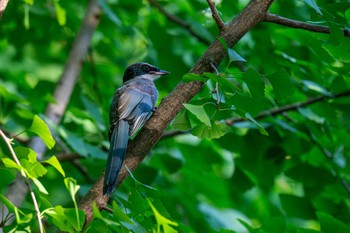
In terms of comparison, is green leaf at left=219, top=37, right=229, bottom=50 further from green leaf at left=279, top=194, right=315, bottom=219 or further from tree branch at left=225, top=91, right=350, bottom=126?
green leaf at left=279, top=194, right=315, bottom=219

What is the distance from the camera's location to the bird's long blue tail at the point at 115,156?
2574mm

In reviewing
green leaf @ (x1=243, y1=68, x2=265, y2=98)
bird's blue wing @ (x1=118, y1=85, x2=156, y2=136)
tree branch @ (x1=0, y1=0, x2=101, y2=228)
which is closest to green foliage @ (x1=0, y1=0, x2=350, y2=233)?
green leaf @ (x1=243, y1=68, x2=265, y2=98)

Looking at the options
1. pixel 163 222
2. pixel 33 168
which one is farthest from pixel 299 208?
pixel 33 168

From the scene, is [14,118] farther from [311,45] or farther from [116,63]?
[311,45]

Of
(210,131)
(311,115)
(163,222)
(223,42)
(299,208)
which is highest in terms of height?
(223,42)

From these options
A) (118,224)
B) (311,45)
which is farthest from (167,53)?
(118,224)

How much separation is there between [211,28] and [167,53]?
17.4 inches

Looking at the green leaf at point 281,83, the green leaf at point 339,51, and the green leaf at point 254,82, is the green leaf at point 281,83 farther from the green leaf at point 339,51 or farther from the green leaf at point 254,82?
the green leaf at point 339,51

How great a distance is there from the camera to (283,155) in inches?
171

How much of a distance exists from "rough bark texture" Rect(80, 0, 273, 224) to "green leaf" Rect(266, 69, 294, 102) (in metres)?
0.23

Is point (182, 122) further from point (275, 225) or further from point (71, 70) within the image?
point (71, 70)

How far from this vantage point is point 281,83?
8.91 ft

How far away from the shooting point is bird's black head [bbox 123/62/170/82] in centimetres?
429

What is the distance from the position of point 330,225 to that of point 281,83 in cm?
64
